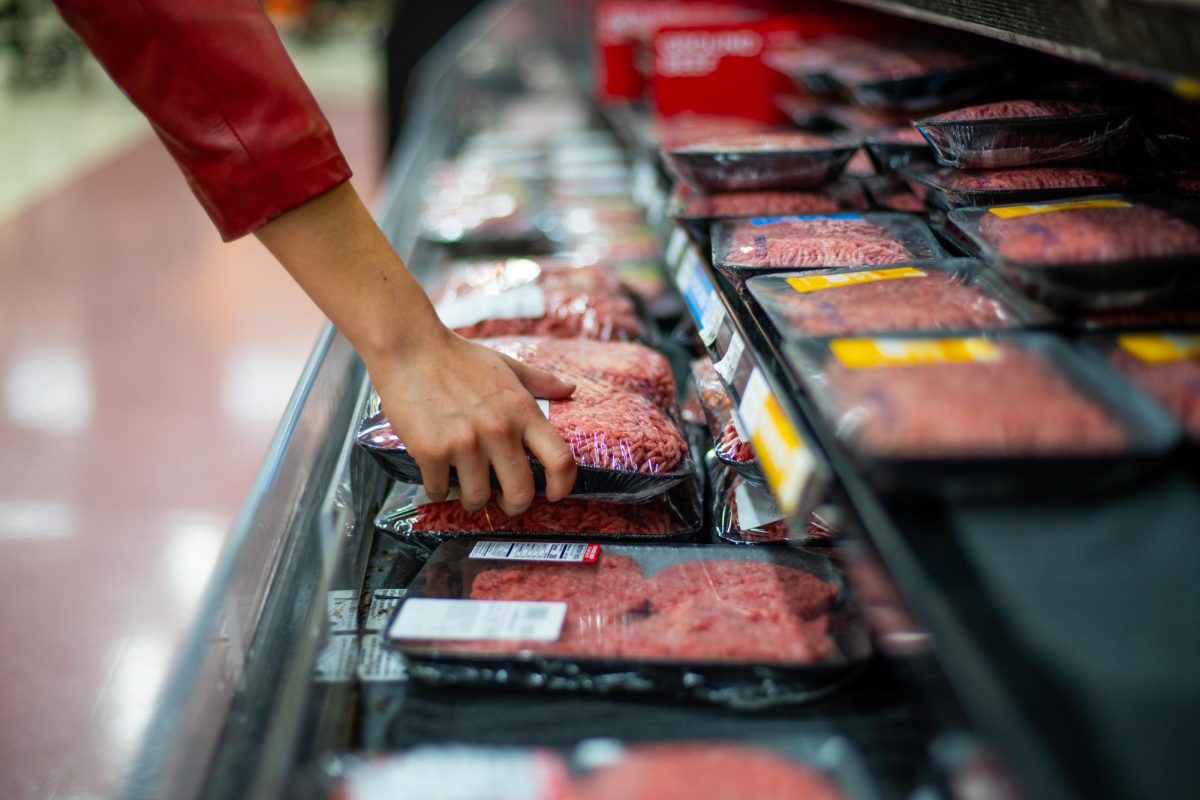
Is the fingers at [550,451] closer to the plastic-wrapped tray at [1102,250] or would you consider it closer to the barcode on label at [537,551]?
the barcode on label at [537,551]

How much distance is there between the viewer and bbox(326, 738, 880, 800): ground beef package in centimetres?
78

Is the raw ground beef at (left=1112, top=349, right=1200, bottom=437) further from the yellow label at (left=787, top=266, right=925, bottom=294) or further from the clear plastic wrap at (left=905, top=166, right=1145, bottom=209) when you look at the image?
the clear plastic wrap at (left=905, top=166, right=1145, bottom=209)

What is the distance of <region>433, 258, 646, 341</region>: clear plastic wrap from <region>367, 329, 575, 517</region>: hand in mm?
552

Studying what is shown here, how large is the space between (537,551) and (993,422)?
0.59 meters

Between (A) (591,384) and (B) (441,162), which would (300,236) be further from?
(B) (441,162)

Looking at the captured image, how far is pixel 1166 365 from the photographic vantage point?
2.48 ft

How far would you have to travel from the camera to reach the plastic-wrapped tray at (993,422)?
666mm

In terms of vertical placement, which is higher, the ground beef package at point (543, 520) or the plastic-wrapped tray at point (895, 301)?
the plastic-wrapped tray at point (895, 301)

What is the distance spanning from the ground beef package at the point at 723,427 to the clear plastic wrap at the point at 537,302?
0.18 m

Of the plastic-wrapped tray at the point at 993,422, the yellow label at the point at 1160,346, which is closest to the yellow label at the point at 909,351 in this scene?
the plastic-wrapped tray at the point at 993,422

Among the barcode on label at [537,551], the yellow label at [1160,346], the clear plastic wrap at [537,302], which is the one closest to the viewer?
the yellow label at [1160,346]

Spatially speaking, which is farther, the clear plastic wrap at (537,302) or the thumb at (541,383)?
the clear plastic wrap at (537,302)

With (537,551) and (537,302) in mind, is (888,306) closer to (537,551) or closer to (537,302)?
(537,551)

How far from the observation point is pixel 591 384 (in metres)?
1.31
